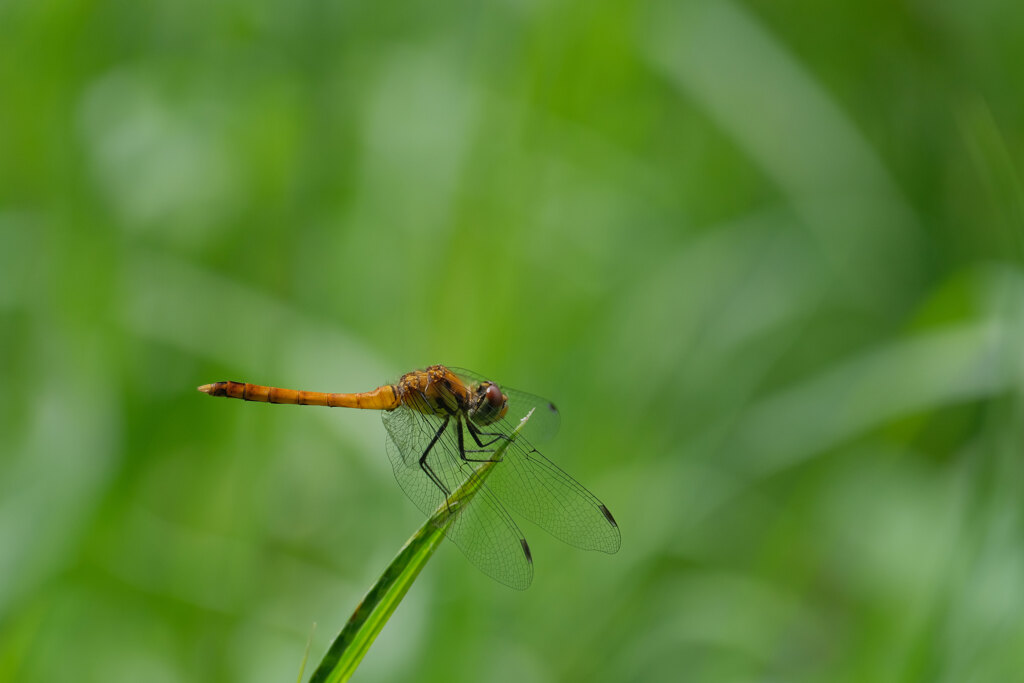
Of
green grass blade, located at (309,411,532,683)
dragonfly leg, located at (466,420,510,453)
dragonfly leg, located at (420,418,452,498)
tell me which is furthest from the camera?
dragonfly leg, located at (466,420,510,453)

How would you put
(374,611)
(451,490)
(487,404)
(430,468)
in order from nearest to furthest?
(374,611) → (451,490) → (430,468) → (487,404)

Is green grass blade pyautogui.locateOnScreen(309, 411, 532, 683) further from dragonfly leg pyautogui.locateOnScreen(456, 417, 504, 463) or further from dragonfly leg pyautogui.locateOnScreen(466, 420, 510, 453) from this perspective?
dragonfly leg pyautogui.locateOnScreen(466, 420, 510, 453)

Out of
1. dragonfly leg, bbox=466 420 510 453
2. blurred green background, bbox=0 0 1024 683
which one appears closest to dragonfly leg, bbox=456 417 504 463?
dragonfly leg, bbox=466 420 510 453

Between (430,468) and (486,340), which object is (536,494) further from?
(486,340)

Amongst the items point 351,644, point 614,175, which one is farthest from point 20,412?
point 614,175

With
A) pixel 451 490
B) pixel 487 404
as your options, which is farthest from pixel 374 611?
pixel 487 404

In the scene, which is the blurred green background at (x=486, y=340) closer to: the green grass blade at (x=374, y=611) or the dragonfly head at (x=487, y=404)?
the dragonfly head at (x=487, y=404)
